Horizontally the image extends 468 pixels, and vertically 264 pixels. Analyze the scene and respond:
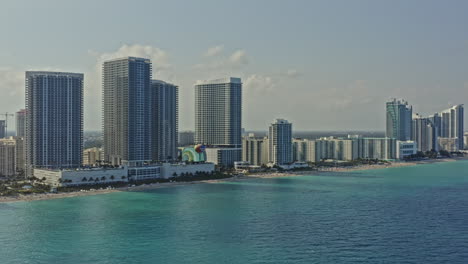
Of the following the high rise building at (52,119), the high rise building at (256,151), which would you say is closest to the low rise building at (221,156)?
the high rise building at (256,151)

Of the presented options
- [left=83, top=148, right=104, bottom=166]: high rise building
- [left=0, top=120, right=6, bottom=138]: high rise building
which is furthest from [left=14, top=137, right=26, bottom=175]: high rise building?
[left=0, top=120, right=6, bottom=138]: high rise building

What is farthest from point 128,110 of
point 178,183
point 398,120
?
point 398,120

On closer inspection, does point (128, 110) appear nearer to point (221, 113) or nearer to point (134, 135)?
point (134, 135)

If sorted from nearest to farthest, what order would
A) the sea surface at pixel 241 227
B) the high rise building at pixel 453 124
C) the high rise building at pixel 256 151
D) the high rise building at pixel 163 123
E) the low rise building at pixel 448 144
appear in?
the sea surface at pixel 241 227, the high rise building at pixel 163 123, the high rise building at pixel 256 151, the low rise building at pixel 448 144, the high rise building at pixel 453 124

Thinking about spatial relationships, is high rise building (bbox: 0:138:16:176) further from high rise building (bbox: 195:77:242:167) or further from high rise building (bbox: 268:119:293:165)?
high rise building (bbox: 268:119:293:165)

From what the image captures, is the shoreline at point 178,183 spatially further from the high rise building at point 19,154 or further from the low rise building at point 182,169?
the high rise building at point 19,154

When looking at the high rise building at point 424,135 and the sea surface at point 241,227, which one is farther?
the high rise building at point 424,135
